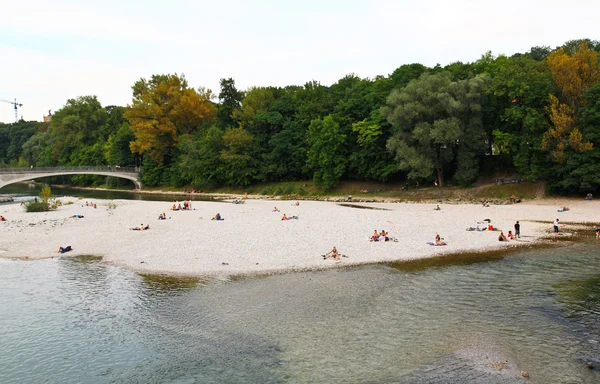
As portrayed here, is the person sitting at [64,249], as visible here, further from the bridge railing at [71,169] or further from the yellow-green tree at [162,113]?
the yellow-green tree at [162,113]

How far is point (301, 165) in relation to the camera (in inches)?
3290

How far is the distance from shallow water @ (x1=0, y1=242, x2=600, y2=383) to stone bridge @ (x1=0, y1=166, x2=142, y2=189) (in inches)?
2929

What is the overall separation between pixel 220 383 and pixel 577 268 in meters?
21.0

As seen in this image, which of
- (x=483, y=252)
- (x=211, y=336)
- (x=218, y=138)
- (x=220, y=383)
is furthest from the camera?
(x=218, y=138)

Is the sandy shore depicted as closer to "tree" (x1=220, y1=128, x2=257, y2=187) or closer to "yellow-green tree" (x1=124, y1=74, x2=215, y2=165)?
"tree" (x1=220, y1=128, x2=257, y2=187)

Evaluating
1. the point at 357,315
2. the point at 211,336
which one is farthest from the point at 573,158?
the point at 211,336

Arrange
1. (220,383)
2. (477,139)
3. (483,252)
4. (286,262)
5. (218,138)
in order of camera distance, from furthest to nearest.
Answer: (218,138) < (477,139) < (483,252) < (286,262) < (220,383)

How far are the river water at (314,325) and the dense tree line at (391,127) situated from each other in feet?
103

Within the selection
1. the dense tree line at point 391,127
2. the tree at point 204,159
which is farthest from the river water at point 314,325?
the tree at point 204,159

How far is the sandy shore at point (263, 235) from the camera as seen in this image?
27.8 metres

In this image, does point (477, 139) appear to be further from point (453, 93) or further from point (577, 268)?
point (577, 268)

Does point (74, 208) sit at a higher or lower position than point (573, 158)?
lower

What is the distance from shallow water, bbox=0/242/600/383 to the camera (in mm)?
13938

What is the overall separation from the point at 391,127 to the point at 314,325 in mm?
56248
